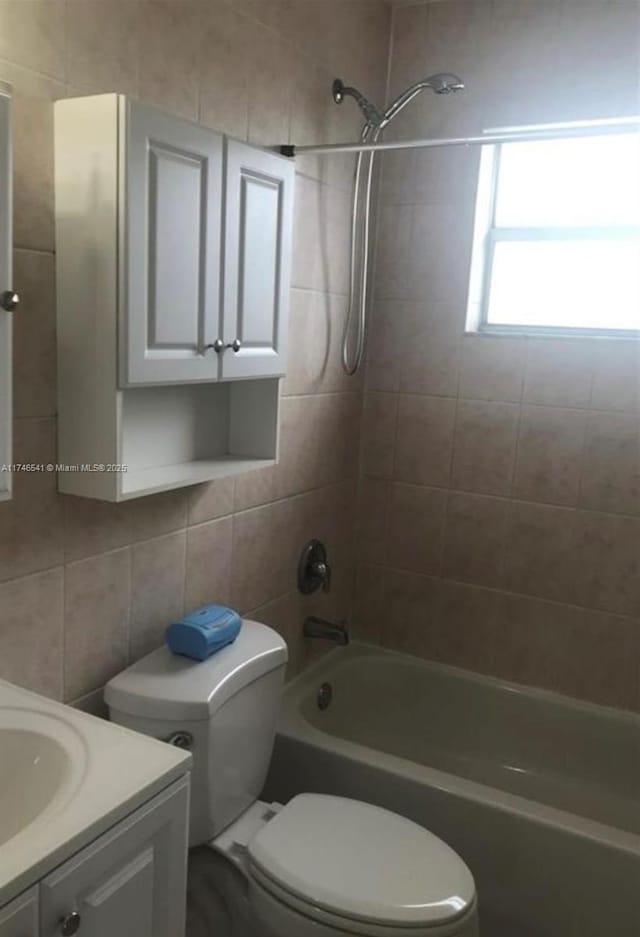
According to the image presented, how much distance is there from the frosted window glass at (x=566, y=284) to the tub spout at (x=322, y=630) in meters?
1.14

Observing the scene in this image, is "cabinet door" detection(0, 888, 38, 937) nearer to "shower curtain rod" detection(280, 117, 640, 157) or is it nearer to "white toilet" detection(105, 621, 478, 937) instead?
"white toilet" detection(105, 621, 478, 937)

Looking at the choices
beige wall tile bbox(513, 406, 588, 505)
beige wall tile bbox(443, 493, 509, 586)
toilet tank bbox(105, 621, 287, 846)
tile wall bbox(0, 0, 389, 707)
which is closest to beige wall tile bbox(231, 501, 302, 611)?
tile wall bbox(0, 0, 389, 707)

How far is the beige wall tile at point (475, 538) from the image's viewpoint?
2586 mm

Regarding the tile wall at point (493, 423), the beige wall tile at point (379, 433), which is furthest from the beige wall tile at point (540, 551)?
the beige wall tile at point (379, 433)

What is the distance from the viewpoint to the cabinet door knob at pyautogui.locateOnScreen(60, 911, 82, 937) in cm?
106

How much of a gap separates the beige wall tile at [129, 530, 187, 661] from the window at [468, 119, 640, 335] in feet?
4.25

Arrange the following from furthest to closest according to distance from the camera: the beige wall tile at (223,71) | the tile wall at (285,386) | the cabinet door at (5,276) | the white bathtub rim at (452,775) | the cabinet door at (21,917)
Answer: the white bathtub rim at (452,775) → the beige wall tile at (223,71) → the tile wall at (285,386) → the cabinet door at (5,276) → the cabinet door at (21,917)

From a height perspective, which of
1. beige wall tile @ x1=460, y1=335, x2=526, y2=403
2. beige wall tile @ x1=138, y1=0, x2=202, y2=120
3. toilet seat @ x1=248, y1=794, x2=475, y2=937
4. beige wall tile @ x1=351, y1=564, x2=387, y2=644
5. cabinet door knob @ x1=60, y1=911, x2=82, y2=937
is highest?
beige wall tile @ x1=138, y1=0, x2=202, y2=120

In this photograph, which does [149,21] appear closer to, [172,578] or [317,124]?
[317,124]

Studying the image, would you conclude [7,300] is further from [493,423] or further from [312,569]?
[493,423]

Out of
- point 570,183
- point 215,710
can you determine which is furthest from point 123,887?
point 570,183

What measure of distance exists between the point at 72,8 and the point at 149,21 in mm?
220

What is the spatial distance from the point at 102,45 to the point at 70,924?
1.51 m

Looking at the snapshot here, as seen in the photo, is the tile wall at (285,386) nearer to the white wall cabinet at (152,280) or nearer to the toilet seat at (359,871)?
the white wall cabinet at (152,280)
